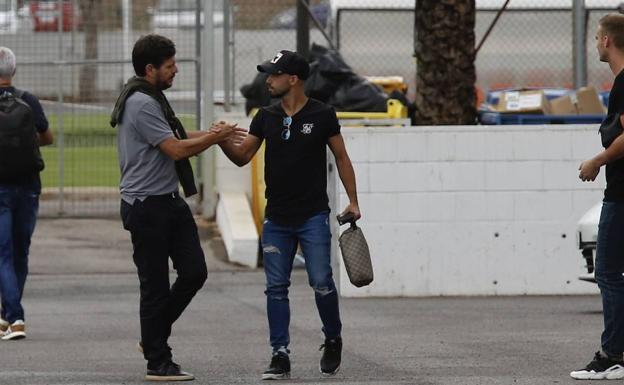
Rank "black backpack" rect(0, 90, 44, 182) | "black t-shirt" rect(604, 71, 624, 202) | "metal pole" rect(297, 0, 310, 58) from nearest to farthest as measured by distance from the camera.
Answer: "black t-shirt" rect(604, 71, 624, 202) → "black backpack" rect(0, 90, 44, 182) → "metal pole" rect(297, 0, 310, 58)

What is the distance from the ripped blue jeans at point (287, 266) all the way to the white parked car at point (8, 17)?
9968mm

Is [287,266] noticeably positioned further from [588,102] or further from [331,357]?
Result: [588,102]

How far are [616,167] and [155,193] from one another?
2.49 m

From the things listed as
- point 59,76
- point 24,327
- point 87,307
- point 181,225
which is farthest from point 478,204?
point 59,76

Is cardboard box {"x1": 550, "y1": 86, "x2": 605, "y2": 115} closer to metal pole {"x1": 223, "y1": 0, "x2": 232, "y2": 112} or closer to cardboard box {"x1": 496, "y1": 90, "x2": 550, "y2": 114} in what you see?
cardboard box {"x1": 496, "y1": 90, "x2": 550, "y2": 114}

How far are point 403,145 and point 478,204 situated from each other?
815 millimetres

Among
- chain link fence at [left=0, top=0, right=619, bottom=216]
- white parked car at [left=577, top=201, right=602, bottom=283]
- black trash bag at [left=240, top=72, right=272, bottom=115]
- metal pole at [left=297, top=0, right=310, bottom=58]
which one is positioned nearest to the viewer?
white parked car at [left=577, top=201, right=602, bottom=283]

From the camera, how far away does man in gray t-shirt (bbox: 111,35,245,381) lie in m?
8.70

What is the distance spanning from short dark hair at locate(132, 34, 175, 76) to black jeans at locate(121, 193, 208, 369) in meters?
0.74

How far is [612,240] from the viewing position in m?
8.52

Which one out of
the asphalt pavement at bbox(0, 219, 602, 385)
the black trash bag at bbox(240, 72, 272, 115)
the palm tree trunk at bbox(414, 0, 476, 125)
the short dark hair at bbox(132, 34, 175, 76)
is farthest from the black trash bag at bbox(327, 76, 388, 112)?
the short dark hair at bbox(132, 34, 175, 76)

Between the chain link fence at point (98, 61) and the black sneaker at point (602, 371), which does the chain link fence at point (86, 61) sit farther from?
the black sneaker at point (602, 371)

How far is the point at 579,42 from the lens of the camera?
1733cm

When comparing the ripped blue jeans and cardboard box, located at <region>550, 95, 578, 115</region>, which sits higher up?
cardboard box, located at <region>550, 95, 578, 115</region>
